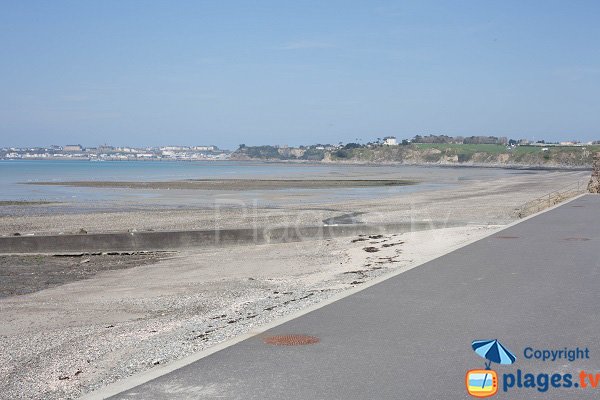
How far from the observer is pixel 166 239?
2059 cm

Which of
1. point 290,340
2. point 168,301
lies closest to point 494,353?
point 290,340

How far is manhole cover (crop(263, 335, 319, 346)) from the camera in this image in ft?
23.5

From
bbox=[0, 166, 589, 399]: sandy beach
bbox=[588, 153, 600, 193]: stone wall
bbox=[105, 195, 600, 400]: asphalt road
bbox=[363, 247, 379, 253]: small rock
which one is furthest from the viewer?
bbox=[588, 153, 600, 193]: stone wall

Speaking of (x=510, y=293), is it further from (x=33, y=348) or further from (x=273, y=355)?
(x=33, y=348)

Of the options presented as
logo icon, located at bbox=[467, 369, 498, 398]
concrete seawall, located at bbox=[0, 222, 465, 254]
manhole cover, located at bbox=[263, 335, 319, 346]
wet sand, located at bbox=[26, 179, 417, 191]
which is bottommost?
wet sand, located at bbox=[26, 179, 417, 191]

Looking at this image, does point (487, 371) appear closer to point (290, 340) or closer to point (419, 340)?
point (419, 340)

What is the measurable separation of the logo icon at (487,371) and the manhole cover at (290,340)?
1.55 m

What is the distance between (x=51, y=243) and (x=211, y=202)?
2177 centimetres

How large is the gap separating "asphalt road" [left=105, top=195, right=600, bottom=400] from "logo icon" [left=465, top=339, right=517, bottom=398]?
7 cm

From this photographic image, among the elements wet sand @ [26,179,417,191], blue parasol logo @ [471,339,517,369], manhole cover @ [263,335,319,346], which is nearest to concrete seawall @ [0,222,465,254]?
manhole cover @ [263,335,319,346]

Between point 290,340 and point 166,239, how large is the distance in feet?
45.3

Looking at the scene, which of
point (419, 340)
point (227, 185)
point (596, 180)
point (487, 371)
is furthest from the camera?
point (227, 185)

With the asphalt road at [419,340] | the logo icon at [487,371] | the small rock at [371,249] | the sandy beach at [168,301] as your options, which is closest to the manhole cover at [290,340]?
the asphalt road at [419,340]

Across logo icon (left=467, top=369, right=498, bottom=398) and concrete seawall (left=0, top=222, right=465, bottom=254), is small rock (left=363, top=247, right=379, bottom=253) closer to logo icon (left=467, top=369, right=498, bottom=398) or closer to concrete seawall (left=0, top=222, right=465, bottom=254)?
concrete seawall (left=0, top=222, right=465, bottom=254)
